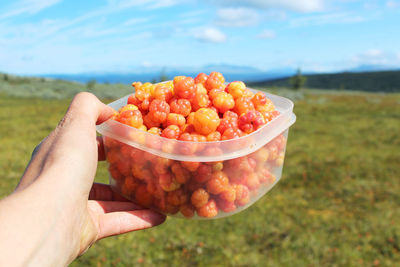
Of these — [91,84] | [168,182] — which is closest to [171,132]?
[168,182]

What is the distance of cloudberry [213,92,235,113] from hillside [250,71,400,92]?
55.9 metres

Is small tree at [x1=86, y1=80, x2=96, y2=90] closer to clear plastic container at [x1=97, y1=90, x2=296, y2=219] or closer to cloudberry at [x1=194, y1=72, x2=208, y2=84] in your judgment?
cloudberry at [x1=194, y1=72, x2=208, y2=84]

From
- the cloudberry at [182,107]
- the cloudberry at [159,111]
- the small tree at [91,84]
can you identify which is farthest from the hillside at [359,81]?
the cloudberry at [159,111]

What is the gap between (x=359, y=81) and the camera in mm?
61406

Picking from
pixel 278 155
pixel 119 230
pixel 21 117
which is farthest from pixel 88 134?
pixel 21 117

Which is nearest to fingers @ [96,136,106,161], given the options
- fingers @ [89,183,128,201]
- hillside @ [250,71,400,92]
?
fingers @ [89,183,128,201]

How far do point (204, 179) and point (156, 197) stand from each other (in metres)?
0.45

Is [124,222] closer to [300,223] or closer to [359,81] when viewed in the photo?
[300,223]

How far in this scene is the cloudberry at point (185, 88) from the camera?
8.34 feet

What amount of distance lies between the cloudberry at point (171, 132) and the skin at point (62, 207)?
49 centimetres

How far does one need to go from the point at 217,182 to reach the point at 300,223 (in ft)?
15.8

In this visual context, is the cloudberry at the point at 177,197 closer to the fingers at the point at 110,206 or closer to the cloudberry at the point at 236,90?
the fingers at the point at 110,206

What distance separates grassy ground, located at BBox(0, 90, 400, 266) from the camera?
5340mm

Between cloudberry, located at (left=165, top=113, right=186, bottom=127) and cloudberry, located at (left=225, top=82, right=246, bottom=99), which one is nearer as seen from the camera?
cloudberry, located at (left=165, top=113, right=186, bottom=127)
